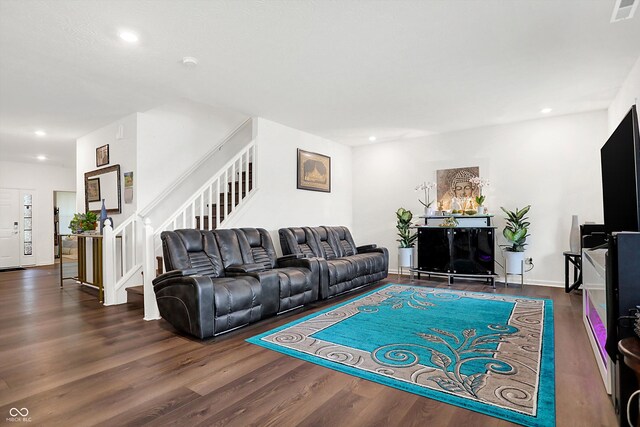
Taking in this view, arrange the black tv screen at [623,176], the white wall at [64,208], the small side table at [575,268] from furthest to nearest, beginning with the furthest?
1. the white wall at [64,208]
2. the small side table at [575,268]
3. the black tv screen at [623,176]

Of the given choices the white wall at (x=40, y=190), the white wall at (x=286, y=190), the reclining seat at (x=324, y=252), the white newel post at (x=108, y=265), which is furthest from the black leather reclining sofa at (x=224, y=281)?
the white wall at (x=40, y=190)

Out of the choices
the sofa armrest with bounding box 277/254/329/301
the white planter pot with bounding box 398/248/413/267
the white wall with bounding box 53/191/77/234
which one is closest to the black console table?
the white planter pot with bounding box 398/248/413/267

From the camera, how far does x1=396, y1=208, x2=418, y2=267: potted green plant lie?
617 cm

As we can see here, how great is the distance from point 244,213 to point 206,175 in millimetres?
1708

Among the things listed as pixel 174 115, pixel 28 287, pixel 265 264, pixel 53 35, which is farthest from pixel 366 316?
pixel 28 287

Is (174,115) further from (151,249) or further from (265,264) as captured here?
(265,264)

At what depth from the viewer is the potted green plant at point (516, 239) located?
522 cm

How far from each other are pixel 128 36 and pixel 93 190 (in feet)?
12.9

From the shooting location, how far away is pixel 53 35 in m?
2.85

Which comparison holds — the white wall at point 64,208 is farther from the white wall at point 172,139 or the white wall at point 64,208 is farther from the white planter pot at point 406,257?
the white planter pot at point 406,257

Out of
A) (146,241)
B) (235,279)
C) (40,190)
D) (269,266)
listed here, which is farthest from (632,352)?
(40,190)

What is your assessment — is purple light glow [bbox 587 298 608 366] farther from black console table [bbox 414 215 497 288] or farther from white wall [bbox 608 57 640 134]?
black console table [bbox 414 215 497 288]

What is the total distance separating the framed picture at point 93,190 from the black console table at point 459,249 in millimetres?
5522

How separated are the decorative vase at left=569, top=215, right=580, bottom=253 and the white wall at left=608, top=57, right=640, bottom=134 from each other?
1.37 meters
